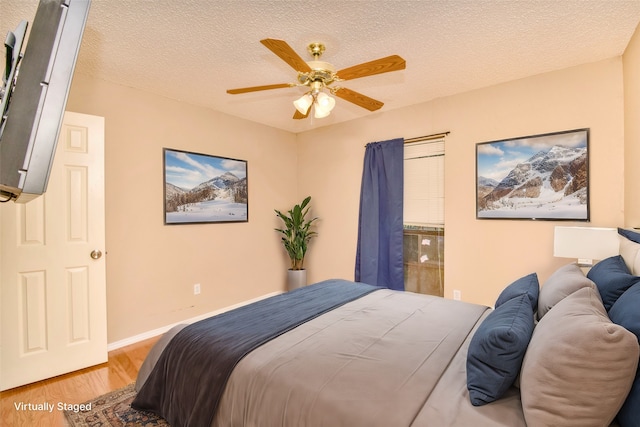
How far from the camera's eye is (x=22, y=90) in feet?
2.23

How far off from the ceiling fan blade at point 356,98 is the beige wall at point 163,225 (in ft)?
6.25

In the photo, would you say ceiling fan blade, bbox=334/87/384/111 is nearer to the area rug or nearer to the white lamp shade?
the white lamp shade

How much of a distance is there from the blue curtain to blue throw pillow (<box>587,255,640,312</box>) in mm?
2034

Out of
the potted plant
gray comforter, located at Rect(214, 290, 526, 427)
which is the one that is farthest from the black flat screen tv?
the potted plant

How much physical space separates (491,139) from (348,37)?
1.77m

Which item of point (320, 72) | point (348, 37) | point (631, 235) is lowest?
point (631, 235)

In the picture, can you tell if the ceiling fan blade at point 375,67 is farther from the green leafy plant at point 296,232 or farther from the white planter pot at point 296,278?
the white planter pot at point 296,278

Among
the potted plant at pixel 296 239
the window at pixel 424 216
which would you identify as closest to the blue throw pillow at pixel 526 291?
the window at pixel 424 216

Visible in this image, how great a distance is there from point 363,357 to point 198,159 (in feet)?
9.47

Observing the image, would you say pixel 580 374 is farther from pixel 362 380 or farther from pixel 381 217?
pixel 381 217

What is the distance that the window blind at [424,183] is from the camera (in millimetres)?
3414

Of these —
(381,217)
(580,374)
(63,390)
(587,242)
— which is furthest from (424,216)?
(63,390)

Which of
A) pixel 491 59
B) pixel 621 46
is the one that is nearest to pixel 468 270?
pixel 491 59

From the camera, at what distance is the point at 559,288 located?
59.4 inches
